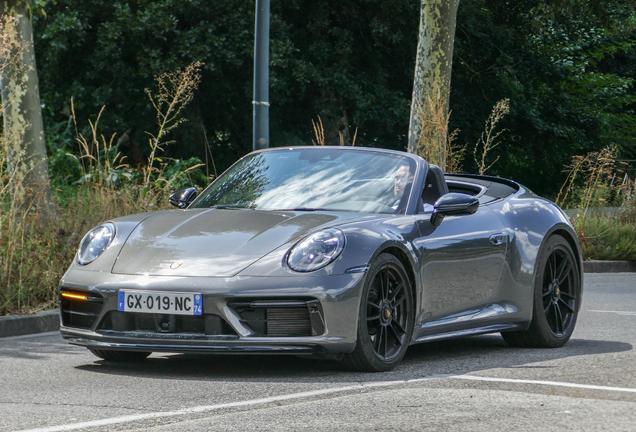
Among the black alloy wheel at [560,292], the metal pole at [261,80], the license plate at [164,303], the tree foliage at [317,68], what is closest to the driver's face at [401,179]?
the black alloy wheel at [560,292]

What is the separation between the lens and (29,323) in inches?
315

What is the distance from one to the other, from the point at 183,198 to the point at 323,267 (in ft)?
6.14

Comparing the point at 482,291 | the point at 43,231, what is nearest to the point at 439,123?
the point at 43,231

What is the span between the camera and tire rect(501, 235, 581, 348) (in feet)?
23.6

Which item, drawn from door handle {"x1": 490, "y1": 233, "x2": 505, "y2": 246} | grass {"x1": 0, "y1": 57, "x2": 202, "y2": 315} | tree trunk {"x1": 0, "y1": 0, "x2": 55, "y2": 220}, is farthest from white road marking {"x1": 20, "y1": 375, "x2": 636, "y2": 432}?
tree trunk {"x1": 0, "y1": 0, "x2": 55, "y2": 220}

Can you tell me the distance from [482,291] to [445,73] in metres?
11.1

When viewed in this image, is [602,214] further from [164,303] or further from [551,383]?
[164,303]

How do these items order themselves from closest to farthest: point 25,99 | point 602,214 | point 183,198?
point 183,198, point 25,99, point 602,214

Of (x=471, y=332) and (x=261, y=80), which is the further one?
(x=261, y=80)

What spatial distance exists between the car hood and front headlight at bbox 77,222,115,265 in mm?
158

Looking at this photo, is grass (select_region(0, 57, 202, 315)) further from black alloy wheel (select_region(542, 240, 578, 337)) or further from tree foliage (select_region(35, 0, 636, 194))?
tree foliage (select_region(35, 0, 636, 194))

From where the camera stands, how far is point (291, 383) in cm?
546

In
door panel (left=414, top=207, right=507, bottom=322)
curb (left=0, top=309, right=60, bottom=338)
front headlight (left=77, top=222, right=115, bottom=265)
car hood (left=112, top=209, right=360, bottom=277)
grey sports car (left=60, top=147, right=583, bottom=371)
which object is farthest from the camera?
curb (left=0, top=309, right=60, bottom=338)

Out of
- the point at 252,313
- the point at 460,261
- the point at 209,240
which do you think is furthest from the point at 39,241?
the point at 460,261
